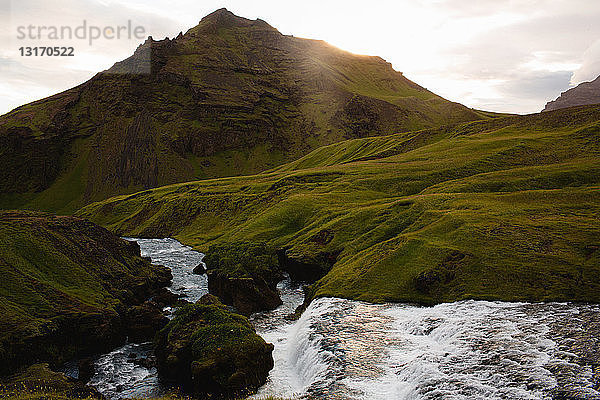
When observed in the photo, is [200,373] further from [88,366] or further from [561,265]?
[561,265]

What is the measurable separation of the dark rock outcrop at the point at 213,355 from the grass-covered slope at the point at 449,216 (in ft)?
51.3

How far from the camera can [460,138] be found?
435 ft

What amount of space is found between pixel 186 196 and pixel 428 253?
11766 cm

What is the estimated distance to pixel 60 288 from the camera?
47.7 meters

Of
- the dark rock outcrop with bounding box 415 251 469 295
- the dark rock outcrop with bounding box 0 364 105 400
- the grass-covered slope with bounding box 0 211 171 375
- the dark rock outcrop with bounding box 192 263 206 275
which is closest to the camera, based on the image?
the dark rock outcrop with bounding box 0 364 105 400

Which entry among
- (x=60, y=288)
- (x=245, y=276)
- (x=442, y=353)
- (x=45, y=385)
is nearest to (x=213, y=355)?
(x=45, y=385)

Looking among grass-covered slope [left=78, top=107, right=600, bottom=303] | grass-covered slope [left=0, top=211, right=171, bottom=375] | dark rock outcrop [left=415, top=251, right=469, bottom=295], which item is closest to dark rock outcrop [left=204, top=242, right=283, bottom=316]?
grass-covered slope [left=78, top=107, right=600, bottom=303]

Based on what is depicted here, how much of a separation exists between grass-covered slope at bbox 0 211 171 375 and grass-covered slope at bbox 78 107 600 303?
2597 cm

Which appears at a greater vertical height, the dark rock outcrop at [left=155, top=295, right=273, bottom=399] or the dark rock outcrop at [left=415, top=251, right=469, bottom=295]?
the dark rock outcrop at [left=415, top=251, right=469, bottom=295]

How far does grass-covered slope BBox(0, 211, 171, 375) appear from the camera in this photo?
39.0 metres

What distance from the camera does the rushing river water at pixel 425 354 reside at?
25.6 m

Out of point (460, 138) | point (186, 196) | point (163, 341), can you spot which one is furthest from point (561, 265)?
point (186, 196)

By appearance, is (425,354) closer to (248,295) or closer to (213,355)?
(213,355)

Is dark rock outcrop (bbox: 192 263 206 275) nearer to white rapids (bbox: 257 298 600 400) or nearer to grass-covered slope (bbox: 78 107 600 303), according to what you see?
grass-covered slope (bbox: 78 107 600 303)
